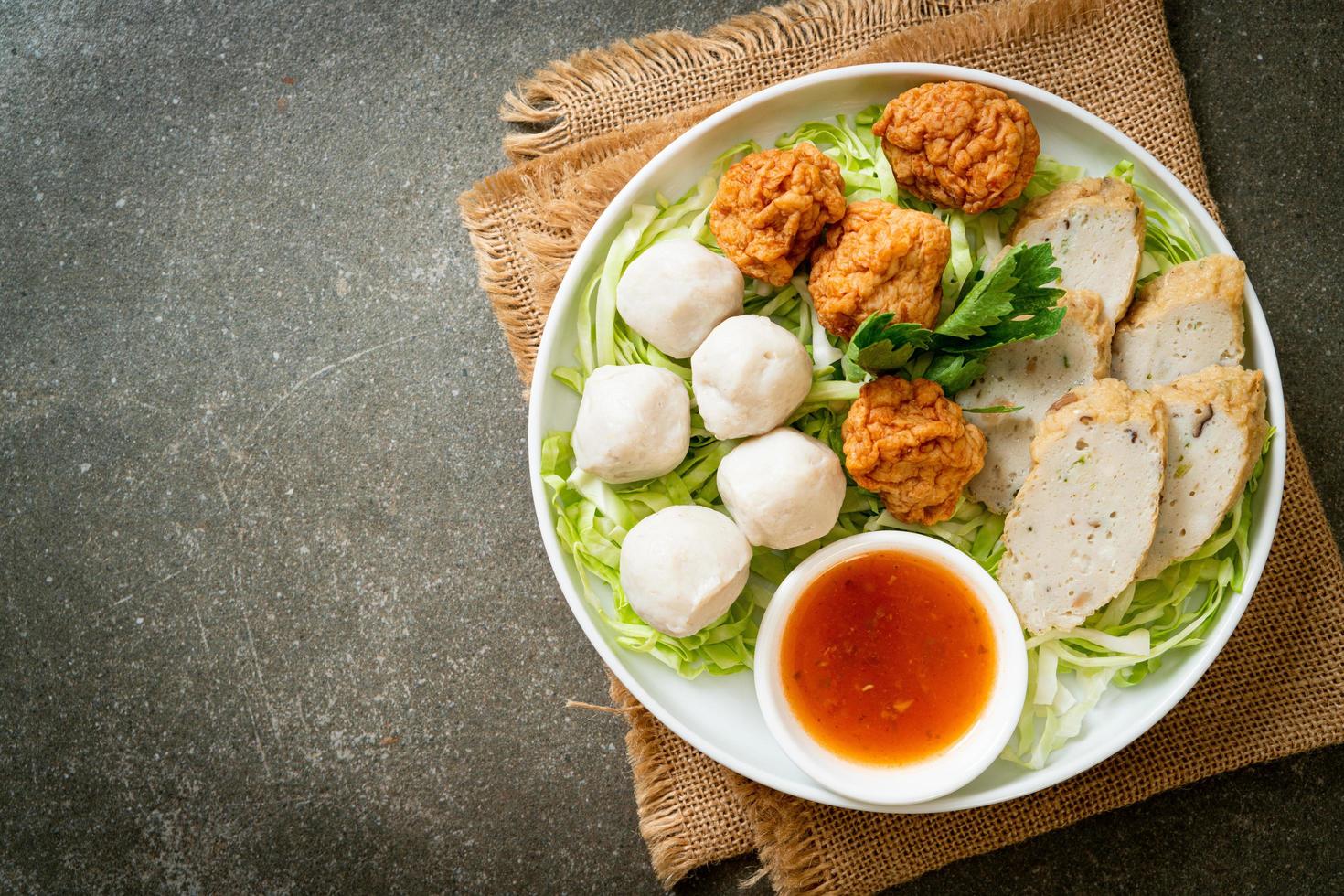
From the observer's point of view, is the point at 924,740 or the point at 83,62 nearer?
the point at 924,740

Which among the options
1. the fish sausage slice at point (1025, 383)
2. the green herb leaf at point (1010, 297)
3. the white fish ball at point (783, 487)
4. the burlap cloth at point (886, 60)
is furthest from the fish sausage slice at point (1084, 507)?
the burlap cloth at point (886, 60)

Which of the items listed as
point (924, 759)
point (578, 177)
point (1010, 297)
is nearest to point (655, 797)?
point (924, 759)

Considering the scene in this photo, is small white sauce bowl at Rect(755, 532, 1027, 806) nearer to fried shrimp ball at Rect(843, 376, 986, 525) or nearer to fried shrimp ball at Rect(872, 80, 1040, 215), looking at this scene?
fried shrimp ball at Rect(843, 376, 986, 525)

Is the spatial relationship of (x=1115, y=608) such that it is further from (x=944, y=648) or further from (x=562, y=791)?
(x=562, y=791)

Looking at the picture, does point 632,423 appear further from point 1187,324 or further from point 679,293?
point 1187,324

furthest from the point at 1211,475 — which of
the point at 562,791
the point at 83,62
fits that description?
the point at 83,62

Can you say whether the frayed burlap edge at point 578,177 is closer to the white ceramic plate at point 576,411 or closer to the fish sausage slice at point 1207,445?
the white ceramic plate at point 576,411
